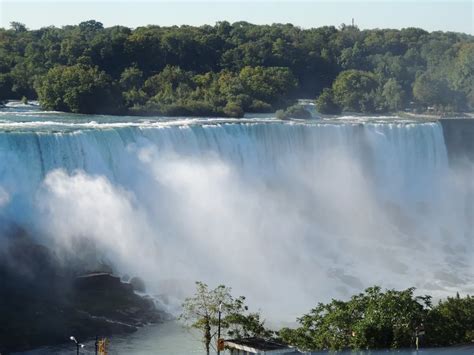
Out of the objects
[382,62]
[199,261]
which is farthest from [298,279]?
[382,62]

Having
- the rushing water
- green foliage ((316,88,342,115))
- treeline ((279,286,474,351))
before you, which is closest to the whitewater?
the rushing water

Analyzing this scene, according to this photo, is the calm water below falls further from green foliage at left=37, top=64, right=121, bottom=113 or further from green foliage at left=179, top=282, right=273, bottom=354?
green foliage at left=37, top=64, right=121, bottom=113

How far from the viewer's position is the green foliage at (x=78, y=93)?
45906 millimetres

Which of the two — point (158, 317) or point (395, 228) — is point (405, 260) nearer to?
point (395, 228)

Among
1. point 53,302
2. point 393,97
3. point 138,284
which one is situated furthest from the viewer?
point 393,97

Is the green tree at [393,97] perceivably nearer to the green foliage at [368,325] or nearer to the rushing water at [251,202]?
the rushing water at [251,202]

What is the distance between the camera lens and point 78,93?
45938 mm

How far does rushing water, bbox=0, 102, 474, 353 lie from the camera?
32.2 meters

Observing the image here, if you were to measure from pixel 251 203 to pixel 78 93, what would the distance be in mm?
11037

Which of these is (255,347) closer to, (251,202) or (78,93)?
(251,202)

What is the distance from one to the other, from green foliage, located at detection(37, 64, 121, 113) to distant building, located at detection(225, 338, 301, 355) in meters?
24.0

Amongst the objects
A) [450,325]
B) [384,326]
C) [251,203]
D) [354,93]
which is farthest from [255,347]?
[354,93]

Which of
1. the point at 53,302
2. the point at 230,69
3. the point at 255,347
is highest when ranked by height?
the point at 230,69

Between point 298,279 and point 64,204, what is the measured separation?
6.30 m
